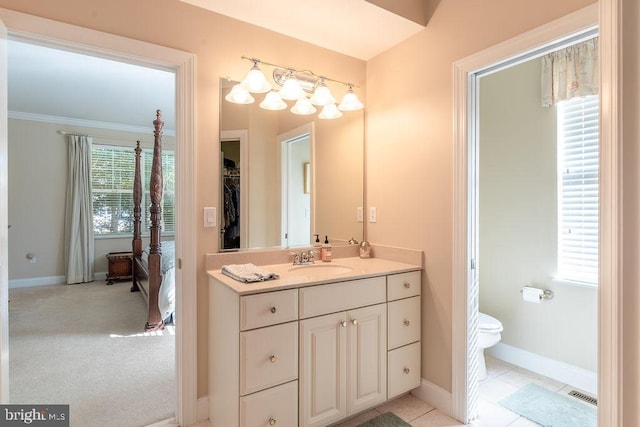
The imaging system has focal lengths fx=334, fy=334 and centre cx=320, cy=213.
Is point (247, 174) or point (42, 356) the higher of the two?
point (247, 174)

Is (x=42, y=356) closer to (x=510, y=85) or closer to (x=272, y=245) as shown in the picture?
(x=272, y=245)

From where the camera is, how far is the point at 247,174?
2.21 metres

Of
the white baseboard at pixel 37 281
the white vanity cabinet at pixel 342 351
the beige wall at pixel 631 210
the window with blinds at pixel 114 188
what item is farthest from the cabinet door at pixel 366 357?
the white baseboard at pixel 37 281

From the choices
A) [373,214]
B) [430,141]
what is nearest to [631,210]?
[430,141]

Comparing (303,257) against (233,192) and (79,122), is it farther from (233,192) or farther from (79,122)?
(79,122)

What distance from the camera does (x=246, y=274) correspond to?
1.73 m

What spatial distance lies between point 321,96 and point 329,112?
17 centimetres

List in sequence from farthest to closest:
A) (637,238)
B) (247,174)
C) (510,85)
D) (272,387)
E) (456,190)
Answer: (510,85) < (247,174) < (456,190) < (272,387) < (637,238)

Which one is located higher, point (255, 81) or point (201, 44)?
point (201, 44)

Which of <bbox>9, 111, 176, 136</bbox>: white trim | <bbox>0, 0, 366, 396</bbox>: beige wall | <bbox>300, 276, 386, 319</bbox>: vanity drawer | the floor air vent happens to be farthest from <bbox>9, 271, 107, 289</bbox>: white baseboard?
the floor air vent

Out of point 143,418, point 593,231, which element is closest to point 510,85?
point 593,231

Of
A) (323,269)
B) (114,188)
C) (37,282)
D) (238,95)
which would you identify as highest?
(238,95)

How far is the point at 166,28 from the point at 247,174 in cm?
93

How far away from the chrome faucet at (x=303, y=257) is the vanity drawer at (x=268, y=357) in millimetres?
626
